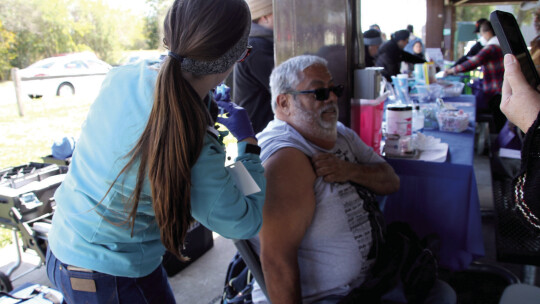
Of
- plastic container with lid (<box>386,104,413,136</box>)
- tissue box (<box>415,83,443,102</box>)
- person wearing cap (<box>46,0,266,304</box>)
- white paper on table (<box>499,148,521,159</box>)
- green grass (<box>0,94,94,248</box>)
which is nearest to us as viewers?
person wearing cap (<box>46,0,266,304</box>)

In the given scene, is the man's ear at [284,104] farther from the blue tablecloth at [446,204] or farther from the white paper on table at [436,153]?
the white paper on table at [436,153]

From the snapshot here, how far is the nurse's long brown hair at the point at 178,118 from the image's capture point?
88 centimetres

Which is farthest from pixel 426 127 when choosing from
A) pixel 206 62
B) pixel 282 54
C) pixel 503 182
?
pixel 206 62

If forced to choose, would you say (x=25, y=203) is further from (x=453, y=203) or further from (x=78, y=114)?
(x=78, y=114)

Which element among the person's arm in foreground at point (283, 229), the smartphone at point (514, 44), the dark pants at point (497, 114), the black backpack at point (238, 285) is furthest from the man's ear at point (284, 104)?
the dark pants at point (497, 114)

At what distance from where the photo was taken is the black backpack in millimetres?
1617

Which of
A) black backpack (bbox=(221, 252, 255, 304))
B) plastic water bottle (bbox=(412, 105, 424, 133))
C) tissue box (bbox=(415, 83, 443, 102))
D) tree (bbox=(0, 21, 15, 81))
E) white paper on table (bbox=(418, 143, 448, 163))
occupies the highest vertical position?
tree (bbox=(0, 21, 15, 81))

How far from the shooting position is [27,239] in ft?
7.54

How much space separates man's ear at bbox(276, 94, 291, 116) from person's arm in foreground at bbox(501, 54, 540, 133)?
1.01 metres

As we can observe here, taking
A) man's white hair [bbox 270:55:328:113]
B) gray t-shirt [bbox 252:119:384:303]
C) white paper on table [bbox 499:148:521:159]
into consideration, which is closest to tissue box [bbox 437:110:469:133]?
white paper on table [bbox 499:148:521:159]

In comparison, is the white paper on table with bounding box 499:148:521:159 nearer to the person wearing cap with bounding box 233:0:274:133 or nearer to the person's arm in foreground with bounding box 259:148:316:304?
the person wearing cap with bounding box 233:0:274:133

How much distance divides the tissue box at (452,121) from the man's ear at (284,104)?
1532mm

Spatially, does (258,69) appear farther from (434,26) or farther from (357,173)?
(434,26)

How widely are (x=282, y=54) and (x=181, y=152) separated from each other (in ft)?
5.44
